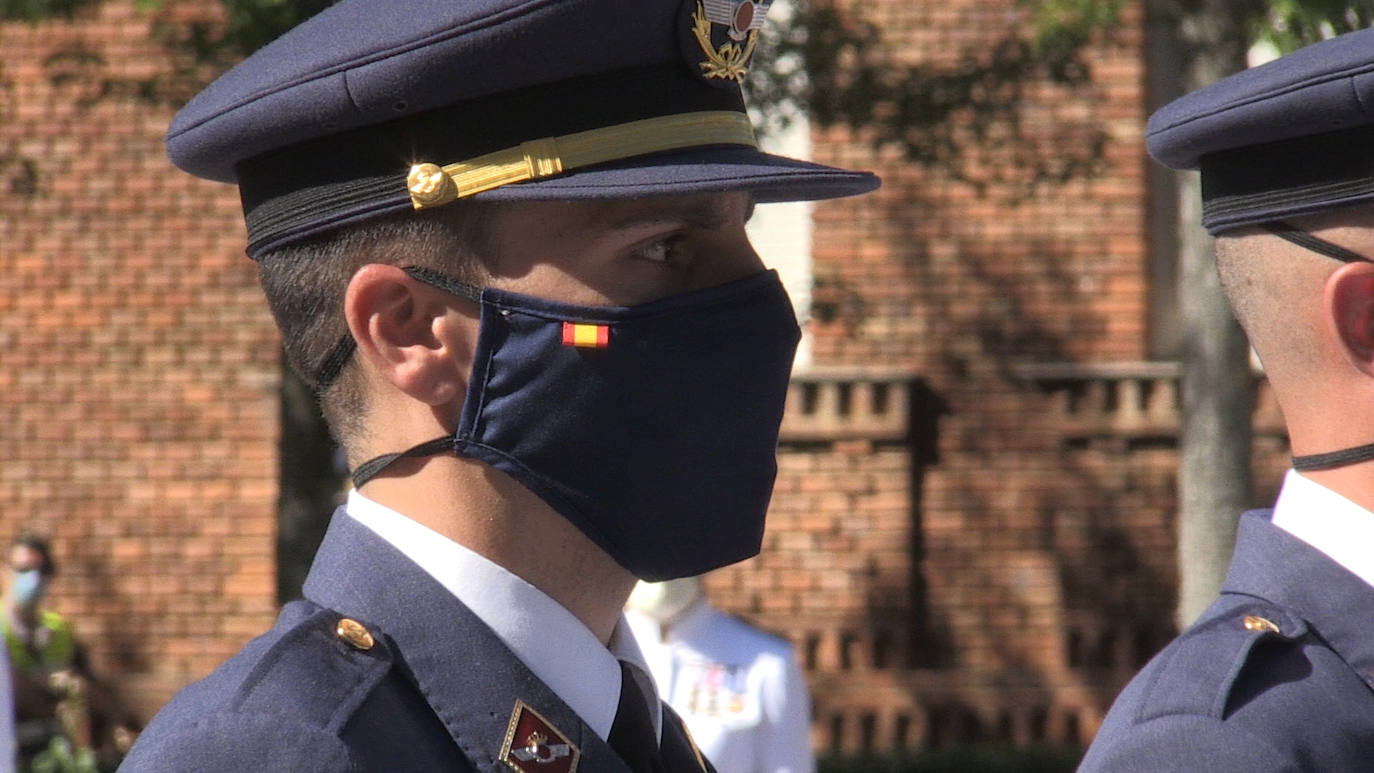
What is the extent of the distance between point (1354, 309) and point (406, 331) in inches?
50.5

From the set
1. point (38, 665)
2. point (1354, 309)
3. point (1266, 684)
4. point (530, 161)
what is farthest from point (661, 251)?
point (38, 665)

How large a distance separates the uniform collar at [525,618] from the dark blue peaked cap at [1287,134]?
124 centimetres

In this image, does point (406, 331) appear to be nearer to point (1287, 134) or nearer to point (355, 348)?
point (355, 348)

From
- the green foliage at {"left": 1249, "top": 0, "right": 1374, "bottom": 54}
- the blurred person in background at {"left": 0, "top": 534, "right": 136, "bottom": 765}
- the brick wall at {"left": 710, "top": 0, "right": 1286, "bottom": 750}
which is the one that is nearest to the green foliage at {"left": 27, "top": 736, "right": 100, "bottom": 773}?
the blurred person in background at {"left": 0, "top": 534, "right": 136, "bottom": 765}

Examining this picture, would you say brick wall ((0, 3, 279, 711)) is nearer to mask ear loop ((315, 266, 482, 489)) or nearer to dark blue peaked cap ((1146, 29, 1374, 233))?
dark blue peaked cap ((1146, 29, 1374, 233))

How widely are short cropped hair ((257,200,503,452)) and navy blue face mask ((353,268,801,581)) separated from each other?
0.03 m

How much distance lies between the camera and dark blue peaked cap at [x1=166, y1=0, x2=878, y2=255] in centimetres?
168

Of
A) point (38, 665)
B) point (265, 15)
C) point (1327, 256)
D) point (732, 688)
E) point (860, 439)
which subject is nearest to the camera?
point (1327, 256)

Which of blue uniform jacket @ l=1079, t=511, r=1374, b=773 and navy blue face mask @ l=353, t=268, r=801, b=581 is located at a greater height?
navy blue face mask @ l=353, t=268, r=801, b=581

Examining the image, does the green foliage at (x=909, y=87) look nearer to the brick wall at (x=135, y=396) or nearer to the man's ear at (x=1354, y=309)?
the brick wall at (x=135, y=396)

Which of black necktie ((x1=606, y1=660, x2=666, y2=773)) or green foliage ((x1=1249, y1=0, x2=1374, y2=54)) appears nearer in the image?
black necktie ((x1=606, y1=660, x2=666, y2=773))

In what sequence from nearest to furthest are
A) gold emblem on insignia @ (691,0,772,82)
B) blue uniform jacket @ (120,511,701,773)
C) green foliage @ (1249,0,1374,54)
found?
blue uniform jacket @ (120,511,701,773) → gold emblem on insignia @ (691,0,772,82) → green foliage @ (1249,0,1374,54)

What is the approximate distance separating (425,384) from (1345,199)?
4.28 feet

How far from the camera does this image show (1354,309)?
2305 millimetres
